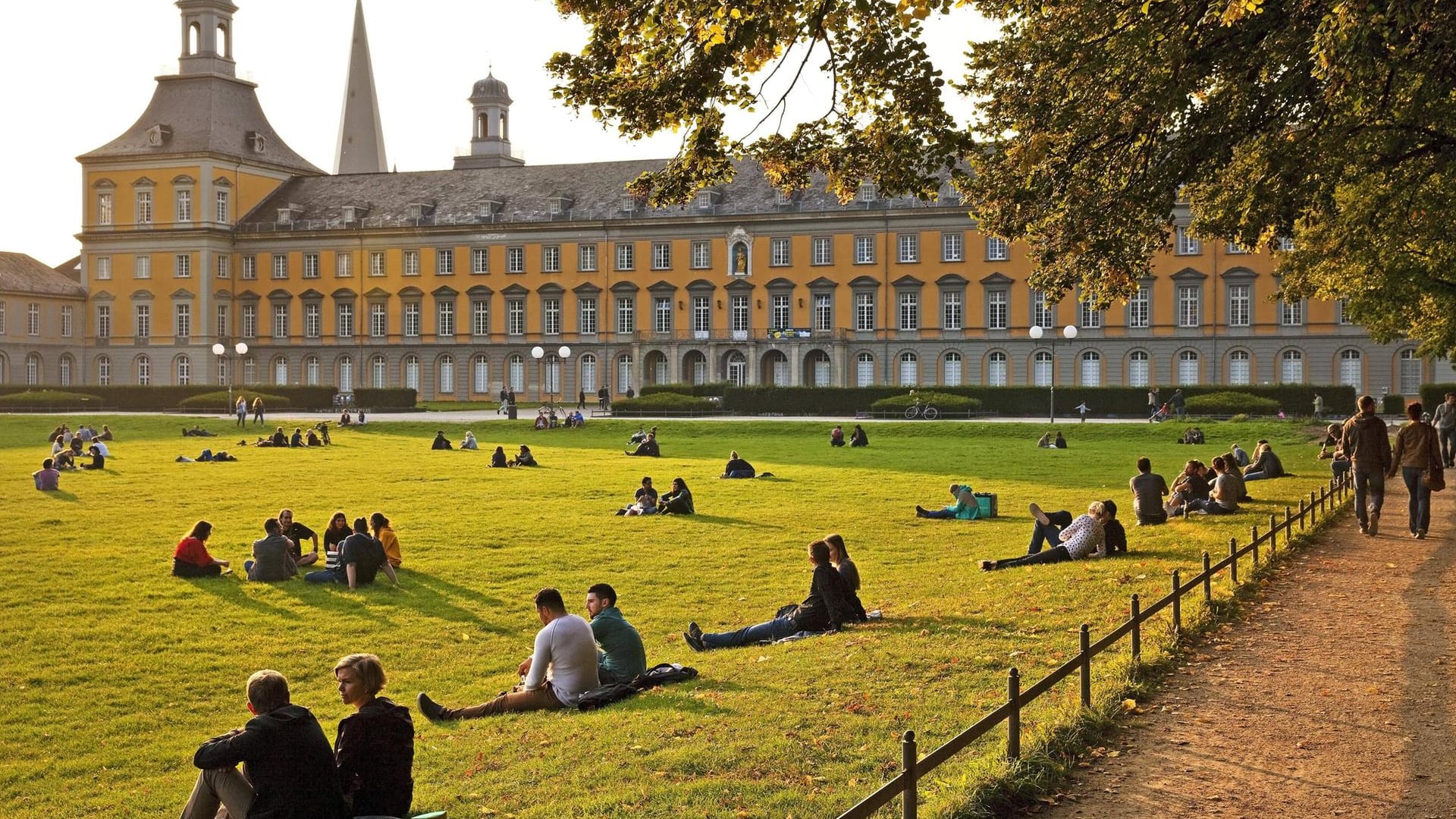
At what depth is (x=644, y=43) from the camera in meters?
9.94

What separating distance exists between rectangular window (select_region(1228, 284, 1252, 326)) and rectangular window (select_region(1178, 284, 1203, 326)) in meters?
1.47

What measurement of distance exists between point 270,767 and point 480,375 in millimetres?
74117

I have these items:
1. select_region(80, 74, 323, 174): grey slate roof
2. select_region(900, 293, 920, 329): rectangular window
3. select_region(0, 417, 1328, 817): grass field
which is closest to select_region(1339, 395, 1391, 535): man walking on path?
select_region(0, 417, 1328, 817): grass field

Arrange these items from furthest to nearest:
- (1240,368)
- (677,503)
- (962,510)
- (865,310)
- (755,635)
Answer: (865,310)
(1240,368)
(677,503)
(962,510)
(755,635)

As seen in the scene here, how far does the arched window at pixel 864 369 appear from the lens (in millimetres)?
73812

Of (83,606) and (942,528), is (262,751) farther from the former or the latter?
(942,528)

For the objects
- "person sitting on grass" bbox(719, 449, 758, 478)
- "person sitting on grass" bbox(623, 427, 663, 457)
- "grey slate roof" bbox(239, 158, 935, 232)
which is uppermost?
"grey slate roof" bbox(239, 158, 935, 232)

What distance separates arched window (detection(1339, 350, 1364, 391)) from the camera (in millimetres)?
66625

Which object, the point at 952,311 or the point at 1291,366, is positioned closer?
the point at 1291,366

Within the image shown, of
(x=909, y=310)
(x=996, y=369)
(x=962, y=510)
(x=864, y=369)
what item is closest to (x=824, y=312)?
(x=864, y=369)

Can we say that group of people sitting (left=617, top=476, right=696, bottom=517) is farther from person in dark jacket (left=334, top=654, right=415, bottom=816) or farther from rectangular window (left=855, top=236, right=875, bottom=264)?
rectangular window (left=855, top=236, right=875, bottom=264)

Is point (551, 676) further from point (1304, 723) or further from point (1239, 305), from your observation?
point (1239, 305)

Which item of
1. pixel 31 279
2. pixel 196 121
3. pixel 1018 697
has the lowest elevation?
pixel 1018 697

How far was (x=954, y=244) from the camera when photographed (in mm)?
72688
